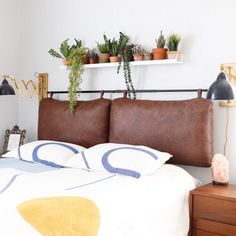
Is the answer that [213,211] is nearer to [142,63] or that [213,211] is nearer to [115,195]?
[115,195]

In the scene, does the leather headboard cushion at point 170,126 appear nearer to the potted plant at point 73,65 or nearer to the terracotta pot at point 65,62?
the potted plant at point 73,65

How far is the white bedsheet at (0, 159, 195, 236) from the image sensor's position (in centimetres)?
168

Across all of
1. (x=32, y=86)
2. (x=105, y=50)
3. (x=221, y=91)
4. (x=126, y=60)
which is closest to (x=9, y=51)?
(x=32, y=86)

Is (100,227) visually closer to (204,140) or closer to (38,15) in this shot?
(204,140)

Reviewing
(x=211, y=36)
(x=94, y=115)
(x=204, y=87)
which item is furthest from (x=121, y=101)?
(x=211, y=36)

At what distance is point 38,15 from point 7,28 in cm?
34

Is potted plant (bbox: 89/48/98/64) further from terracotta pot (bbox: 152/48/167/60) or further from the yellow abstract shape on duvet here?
the yellow abstract shape on duvet

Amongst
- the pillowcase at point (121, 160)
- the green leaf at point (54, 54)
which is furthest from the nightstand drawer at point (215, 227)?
the green leaf at point (54, 54)

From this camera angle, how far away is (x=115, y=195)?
6.22 ft

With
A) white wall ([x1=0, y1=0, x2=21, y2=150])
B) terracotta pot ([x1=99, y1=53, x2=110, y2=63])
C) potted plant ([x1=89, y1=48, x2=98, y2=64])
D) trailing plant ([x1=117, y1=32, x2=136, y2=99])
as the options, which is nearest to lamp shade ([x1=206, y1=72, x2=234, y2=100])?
trailing plant ([x1=117, y1=32, x2=136, y2=99])

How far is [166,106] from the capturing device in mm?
2725

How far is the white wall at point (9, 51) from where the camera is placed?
12.1 feet

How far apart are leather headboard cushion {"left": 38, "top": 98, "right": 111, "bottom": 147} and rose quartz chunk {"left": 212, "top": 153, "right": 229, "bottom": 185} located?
0.93 meters

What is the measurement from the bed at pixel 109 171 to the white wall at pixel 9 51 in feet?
1.78
